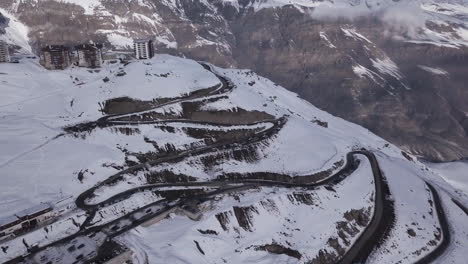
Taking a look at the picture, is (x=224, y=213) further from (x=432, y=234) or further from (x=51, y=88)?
(x=51, y=88)

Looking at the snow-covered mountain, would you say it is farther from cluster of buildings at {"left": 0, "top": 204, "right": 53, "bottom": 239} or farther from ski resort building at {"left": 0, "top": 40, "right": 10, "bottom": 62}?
ski resort building at {"left": 0, "top": 40, "right": 10, "bottom": 62}

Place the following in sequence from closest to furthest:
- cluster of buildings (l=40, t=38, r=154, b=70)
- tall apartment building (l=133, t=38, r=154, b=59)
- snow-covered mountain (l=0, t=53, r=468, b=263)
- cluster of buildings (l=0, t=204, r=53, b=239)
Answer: cluster of buildings (l=0, t=204, r=53, b=239) → snow-covered mountain (l=0, t=53, r=468, b=263) → cluster of buildings (l=40, t=38, r=154, b=70) → tall apartment building (l=133, t=38, r=154, b=59)

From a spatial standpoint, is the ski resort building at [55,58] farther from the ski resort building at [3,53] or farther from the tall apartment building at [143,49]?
the tall apartment building at [143,49]

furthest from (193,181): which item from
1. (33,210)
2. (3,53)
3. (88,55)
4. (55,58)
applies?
(3,53)

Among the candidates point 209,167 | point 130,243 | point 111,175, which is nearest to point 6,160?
point 111,175

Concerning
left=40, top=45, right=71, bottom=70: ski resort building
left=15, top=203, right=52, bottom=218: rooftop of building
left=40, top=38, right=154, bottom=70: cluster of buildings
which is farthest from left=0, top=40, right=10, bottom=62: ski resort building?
left=15, top=203, right=52, bottom=218: rooftop of building

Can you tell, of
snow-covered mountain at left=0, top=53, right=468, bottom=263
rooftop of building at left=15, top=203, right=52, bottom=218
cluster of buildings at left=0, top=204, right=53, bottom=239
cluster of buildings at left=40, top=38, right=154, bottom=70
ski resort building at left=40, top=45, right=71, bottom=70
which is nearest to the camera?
cluster of buildings at left=0, top=204, right=53, bottom=239

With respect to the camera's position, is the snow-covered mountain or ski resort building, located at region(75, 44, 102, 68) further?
ski resort building, located at region(75, 44, 102, 68)
